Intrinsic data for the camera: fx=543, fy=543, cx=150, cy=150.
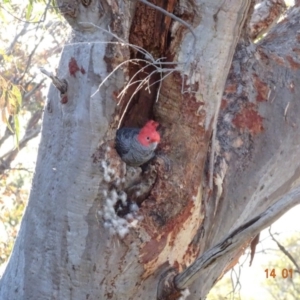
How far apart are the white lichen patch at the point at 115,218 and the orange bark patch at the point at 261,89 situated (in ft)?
2.01

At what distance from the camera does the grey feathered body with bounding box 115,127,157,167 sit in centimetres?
154

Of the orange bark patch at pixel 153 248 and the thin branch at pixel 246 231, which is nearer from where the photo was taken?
the thin branch at pixel 246 231

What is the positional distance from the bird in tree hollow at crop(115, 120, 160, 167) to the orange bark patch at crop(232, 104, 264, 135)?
0.32m

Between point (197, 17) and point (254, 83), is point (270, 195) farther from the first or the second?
point (197, 17)

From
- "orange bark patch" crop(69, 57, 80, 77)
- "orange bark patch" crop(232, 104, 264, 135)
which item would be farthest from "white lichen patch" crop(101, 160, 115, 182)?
"orange bark patch" crop(232, 104, 264, 135)

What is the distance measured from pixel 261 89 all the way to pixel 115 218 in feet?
2.31

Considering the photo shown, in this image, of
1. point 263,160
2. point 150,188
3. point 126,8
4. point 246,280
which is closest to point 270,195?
point 263,160

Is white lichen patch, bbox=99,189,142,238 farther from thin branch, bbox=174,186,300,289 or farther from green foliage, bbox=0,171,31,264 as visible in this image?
green foliage, bbox=0,171,31,264

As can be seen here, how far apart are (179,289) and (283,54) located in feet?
3.08

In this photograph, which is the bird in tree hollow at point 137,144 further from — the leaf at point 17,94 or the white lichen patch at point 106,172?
the leaf at point 17,94

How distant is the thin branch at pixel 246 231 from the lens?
1.30 m

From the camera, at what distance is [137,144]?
152cm

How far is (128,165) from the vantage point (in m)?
1.56

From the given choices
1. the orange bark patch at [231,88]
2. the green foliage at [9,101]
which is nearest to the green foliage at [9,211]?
the green foliage at [9,101]
